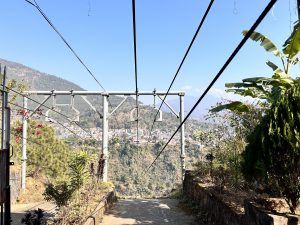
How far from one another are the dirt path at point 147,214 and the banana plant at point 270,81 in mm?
4475

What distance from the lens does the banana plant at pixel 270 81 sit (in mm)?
8503

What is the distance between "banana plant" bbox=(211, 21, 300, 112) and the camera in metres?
8.50

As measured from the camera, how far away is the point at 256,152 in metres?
6.21

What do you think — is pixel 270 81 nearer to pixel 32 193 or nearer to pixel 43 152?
pixel 32 193

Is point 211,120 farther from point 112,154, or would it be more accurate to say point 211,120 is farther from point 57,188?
point 112,154

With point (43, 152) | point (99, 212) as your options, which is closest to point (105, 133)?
point (99, 212)

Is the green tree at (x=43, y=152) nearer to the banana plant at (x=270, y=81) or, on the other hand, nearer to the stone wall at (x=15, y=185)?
the stone wall at (x=15, y=185)

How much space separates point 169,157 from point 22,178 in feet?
299

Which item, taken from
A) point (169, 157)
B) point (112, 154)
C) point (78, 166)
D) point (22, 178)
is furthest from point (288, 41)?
point (169, 157)

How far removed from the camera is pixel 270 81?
8.66 m

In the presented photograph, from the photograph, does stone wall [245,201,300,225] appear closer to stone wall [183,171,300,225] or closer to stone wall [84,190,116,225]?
stone wall [183,171,300,225]

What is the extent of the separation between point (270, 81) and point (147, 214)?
7.05 m

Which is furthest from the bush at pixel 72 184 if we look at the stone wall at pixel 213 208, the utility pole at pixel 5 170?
the stone wall at pixel 213 208

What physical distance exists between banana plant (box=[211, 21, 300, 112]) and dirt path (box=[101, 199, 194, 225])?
4.47m
